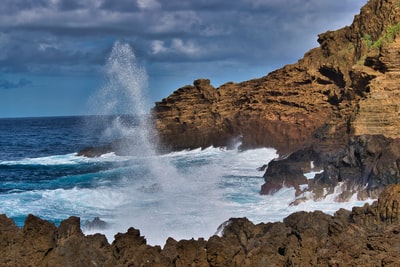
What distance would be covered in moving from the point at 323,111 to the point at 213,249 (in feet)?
107

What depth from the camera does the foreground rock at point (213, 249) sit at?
11.0 metres

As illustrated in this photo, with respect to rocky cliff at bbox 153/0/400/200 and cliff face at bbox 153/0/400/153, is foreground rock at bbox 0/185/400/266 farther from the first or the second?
cliff face at bbox 153/0/400/153

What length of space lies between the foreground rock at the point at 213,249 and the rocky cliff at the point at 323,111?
446 inches

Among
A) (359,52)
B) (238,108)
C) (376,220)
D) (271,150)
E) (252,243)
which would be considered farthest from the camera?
(238,108)

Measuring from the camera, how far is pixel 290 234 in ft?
41.5

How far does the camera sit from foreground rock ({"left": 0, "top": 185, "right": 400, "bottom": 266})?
10953mm

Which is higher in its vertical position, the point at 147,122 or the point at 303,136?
the point at 147,122

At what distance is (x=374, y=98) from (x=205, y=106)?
976 inches

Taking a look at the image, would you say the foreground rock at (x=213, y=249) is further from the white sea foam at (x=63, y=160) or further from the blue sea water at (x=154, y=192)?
the white sea foam at (x=63, y=160)

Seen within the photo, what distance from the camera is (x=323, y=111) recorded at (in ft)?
140

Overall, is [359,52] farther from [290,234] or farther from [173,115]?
[290,234]

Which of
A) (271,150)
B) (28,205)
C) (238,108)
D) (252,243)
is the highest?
(238,108)

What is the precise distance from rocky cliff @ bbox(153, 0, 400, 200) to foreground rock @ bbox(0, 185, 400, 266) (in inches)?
446

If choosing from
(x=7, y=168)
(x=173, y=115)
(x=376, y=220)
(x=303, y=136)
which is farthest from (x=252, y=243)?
(x=173, y=115)
